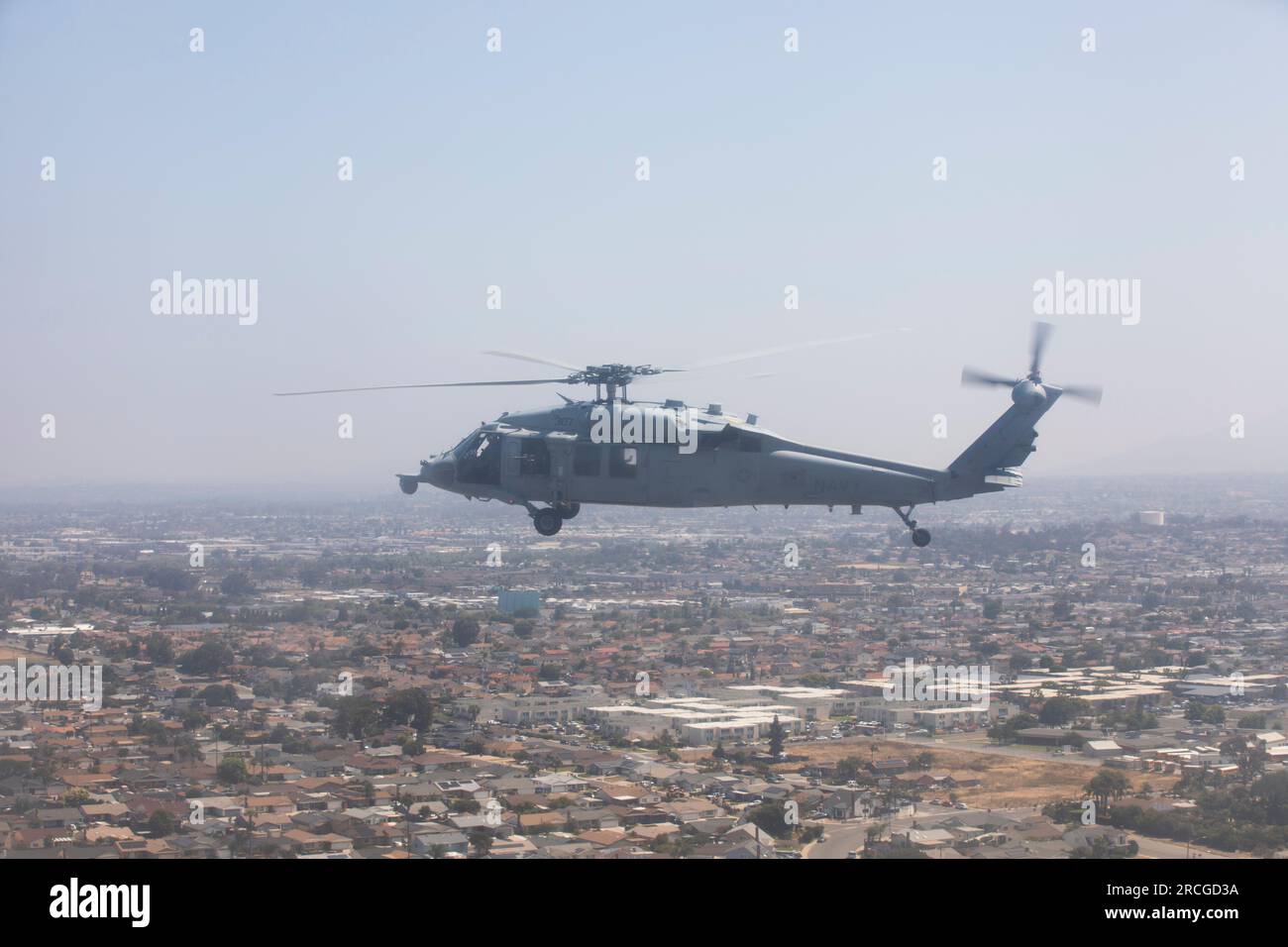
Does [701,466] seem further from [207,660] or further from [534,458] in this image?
[207,660]

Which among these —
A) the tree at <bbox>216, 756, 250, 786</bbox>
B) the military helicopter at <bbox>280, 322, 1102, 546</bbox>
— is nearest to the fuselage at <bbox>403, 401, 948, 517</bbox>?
the military helicopter at <bbox>280, 322, 1102, 546</bbox>

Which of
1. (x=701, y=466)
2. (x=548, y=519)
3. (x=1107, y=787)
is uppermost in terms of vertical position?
(x=701, y=466)

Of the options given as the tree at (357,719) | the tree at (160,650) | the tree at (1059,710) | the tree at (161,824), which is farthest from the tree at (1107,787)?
the tree at (160,650)

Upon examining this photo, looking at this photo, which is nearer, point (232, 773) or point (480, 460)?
point (480, 460)

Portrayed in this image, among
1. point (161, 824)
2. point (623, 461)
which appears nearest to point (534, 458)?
point (623, 461)

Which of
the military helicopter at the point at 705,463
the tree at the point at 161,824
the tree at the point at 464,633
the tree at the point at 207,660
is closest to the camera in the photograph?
the military helicopter at the point at 705,463

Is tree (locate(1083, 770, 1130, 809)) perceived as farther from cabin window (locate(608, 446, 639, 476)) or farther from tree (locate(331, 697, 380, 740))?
tree (locate(331, 697, 380, 740))

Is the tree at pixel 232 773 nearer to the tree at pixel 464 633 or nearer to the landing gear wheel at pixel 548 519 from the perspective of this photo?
the landing gear wheel at pixel 548 519
